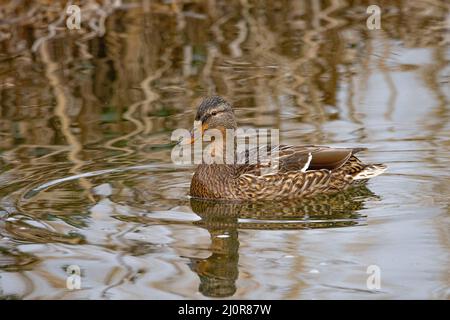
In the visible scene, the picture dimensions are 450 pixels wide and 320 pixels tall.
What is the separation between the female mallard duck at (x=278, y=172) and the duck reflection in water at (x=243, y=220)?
90mm

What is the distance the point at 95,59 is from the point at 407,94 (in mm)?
4075

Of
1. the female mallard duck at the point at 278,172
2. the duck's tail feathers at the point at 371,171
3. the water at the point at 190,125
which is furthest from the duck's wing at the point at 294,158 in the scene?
the water at the point at 190,125

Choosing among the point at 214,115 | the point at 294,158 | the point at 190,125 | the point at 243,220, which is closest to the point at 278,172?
the point at 294,158

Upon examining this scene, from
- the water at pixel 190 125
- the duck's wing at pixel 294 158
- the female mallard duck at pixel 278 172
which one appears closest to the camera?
the water at pixel 190 125

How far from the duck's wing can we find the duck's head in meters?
0.36

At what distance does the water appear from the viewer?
718 cm

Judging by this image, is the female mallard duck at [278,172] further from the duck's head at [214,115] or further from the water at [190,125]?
the water at [190,125]

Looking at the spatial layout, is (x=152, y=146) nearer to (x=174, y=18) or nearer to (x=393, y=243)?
(x=393, y=243)

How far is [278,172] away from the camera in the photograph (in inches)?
356

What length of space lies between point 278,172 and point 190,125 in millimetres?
1953

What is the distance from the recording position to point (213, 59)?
13.4 m

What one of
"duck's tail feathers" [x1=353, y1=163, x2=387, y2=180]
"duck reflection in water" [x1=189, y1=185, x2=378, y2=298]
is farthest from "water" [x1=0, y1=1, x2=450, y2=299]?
"duck's tail feathers" [x1=353, y1=163, x2=387, y2=180]

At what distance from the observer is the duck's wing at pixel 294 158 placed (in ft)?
29.9
